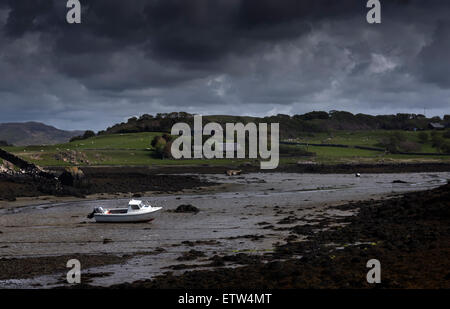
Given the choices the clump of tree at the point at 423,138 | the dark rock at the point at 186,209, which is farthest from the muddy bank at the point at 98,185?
the clump of tree at the point at 423,138

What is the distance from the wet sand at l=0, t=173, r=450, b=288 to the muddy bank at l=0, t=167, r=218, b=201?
317 inches

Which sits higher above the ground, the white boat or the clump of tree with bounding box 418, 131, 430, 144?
the clump of tree with bounding box 418, 131, 430, 144

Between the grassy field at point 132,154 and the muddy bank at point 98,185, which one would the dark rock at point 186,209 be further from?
the grassy field at point 132,154

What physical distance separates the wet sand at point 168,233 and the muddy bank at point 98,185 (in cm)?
806

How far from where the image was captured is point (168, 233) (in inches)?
1399

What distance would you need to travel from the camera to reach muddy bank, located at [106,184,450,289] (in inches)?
770

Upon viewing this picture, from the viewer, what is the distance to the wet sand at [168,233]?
79.9ft

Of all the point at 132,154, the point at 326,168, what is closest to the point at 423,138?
the point at 326,168

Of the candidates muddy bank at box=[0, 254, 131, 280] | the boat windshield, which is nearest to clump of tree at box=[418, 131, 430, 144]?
the boat windshield

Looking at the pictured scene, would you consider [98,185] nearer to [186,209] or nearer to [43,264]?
[186,209]

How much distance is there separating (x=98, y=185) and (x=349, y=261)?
176 feet

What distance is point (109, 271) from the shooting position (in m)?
23.8

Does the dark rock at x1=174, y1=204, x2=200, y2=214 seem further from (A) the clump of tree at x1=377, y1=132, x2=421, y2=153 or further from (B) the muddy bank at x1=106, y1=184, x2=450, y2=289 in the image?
(A) the clump of tree at x1=377, y1=132, x2=421, y2=153
